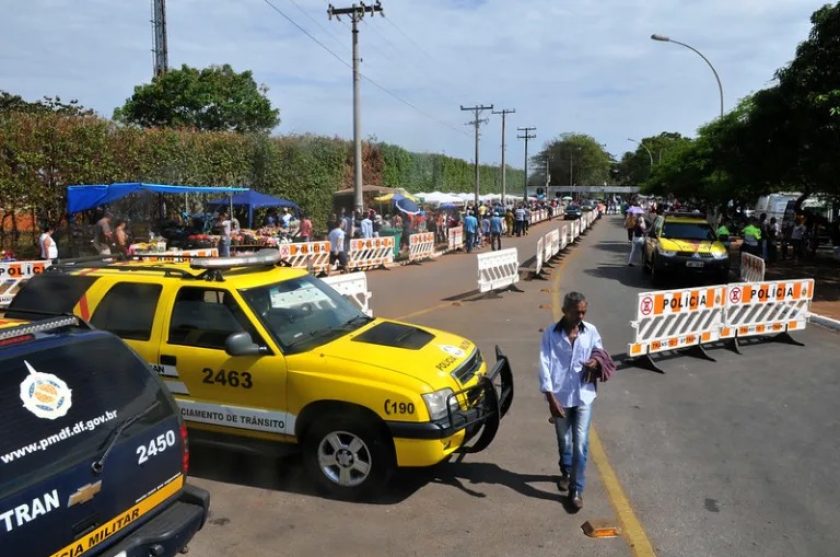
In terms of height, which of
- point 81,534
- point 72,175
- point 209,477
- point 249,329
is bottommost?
point 209,477

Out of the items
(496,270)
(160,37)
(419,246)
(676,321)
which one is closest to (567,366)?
(676,321)

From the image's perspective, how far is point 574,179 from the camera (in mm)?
138250

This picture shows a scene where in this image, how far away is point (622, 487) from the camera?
5.07 metres

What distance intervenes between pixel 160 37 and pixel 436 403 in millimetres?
55814

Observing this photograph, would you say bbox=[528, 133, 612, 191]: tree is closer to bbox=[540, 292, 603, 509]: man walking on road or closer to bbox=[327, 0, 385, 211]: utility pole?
bbox=[327, 0, 385, 211]: utility pole

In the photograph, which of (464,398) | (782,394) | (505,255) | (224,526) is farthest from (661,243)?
(224,526)

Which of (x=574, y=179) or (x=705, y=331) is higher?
(x=574, y=179)

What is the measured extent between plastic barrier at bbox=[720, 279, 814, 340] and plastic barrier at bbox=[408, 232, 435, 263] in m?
14.1

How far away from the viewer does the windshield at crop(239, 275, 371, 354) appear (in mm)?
5102

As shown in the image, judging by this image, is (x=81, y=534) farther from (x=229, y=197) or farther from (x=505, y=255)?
(x=229, y=197)

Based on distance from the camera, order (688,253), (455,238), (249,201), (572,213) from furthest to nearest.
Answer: (572,213), (455,238), (249,201), (688,253)

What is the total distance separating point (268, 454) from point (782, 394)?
6052 mm

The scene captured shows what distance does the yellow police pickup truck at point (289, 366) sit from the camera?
4570mm

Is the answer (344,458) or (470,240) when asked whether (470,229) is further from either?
(344,458)
